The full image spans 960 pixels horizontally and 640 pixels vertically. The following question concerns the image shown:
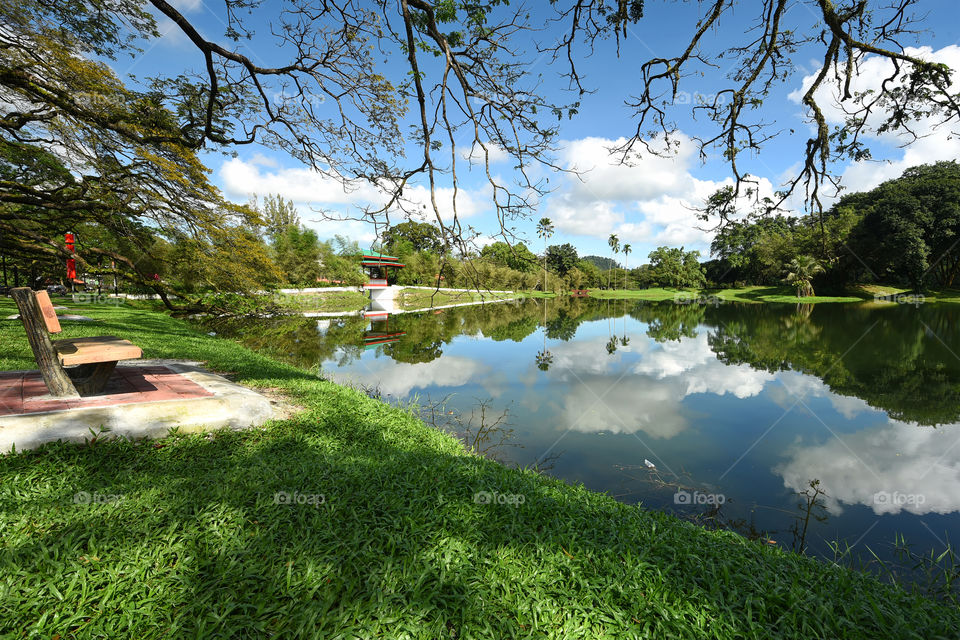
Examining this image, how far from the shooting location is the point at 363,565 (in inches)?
75.0

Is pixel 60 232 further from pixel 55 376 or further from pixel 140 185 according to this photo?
pixel 55 376

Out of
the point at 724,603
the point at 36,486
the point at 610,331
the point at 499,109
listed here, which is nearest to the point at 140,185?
the point at 36,486

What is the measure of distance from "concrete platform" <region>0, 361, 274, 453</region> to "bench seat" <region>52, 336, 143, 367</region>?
15.2 inches

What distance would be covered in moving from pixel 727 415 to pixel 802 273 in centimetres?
4455

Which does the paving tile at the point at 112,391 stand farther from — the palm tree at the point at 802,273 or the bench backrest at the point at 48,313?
the palm tree at the point at 802,273

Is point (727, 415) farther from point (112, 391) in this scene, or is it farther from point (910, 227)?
point (910, 227)

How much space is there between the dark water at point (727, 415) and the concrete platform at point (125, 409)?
134 inches

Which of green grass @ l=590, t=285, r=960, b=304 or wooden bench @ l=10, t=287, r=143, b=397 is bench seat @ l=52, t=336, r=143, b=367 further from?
green grass @ l=590, t=285, r=960, b=304

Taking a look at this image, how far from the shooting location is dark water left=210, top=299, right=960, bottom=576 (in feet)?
13.2

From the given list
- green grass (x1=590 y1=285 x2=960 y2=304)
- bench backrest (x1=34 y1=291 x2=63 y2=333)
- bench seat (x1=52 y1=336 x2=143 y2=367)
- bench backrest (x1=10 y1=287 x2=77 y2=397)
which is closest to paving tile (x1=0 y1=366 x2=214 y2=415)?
bench backrest (x1=10 y1=287 x2=77 y2=397)

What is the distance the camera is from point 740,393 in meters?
8.35

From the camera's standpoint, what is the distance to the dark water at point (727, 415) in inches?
159

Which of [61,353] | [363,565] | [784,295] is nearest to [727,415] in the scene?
[363,565]

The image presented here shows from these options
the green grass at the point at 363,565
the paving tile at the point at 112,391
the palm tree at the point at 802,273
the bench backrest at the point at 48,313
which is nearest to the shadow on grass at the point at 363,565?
the green grass at the point at 363,565
